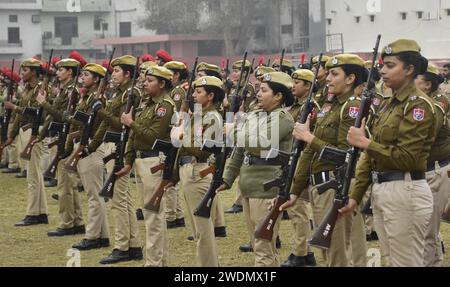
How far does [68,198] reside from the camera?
37.6ft

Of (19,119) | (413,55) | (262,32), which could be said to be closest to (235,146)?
(413,55)

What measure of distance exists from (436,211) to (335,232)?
42.5 inches

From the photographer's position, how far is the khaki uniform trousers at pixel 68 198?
11430 millimetres

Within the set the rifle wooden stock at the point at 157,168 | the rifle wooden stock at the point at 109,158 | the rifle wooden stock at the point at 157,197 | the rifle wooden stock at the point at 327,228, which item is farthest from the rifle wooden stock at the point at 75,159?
the rifle wooden stock at the point at 327,228

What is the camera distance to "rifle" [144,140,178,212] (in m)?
8.76

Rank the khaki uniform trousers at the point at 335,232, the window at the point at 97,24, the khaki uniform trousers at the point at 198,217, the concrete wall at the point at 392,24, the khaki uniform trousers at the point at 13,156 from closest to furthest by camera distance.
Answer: the khaki uniform trousers at the point at 335,232, the khaki uniform trousers at the point at 198,217, the khaki uniform trousers at the point at 13,156, the concrete wall at the point at 392,24, the window at the point at 97,24

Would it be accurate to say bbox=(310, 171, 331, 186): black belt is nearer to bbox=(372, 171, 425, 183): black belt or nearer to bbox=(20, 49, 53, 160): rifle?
bbox=(372, 171, 425, 183): black belt

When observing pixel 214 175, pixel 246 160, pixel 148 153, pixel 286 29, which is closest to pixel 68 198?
pixel 148 153

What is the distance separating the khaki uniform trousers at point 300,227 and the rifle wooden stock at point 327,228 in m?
2.88

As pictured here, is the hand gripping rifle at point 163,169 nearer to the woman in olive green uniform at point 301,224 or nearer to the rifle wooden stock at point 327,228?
the woman in olive green uniform at point 301,224

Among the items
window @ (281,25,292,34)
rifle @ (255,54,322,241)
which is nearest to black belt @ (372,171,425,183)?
rifle @ (255,54,322,241)

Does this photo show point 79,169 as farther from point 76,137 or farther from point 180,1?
point 180,1
